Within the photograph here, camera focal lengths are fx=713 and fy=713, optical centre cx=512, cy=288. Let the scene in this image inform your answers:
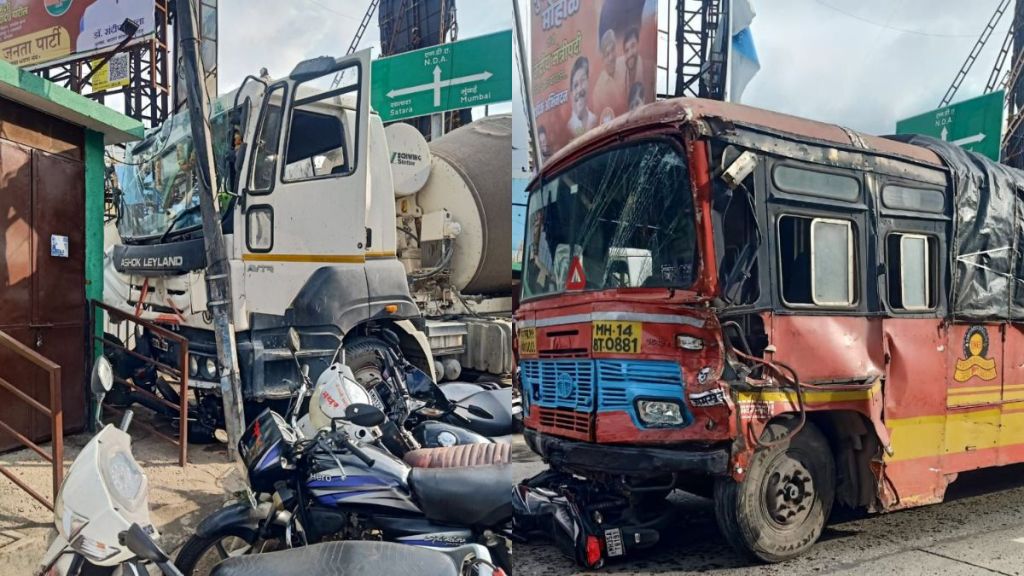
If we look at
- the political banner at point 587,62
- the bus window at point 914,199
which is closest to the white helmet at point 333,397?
the bus window at point 914,199

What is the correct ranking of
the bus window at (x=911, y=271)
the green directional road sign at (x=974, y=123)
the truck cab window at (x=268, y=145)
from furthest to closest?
1. the green directional road sign at (x=974, y=123)
2. the truck cab window at (x=268, y=145)
3. the bus window at (x=911, y=271)

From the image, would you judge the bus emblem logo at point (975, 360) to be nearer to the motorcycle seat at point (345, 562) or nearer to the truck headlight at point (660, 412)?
the truck headlight at point (660, 412)

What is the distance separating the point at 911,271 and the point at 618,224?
2096 millimetres

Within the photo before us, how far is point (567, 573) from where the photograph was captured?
4.16 m

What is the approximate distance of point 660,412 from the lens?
13.0 feet

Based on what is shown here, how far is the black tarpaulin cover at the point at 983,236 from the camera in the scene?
5.05 metres

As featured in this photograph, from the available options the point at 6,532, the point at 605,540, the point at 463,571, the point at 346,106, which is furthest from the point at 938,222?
the point at 6,532

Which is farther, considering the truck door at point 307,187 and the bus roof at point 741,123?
the truck door at point 307,187

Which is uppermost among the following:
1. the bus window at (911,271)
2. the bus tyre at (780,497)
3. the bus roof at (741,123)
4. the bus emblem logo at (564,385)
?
the bus roof at (741,123)

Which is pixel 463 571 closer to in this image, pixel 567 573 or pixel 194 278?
pixel 567 573

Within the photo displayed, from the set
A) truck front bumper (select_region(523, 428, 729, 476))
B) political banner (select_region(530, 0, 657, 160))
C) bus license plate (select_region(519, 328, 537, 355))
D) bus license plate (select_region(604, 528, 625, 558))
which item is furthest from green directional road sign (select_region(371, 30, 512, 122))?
bus license plate (select_region(604, 528, 625, 558))

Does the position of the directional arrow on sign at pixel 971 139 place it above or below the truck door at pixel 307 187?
above

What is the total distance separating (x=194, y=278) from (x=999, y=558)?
20.3 ft

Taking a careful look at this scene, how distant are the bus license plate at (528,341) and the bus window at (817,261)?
165 centimetres
